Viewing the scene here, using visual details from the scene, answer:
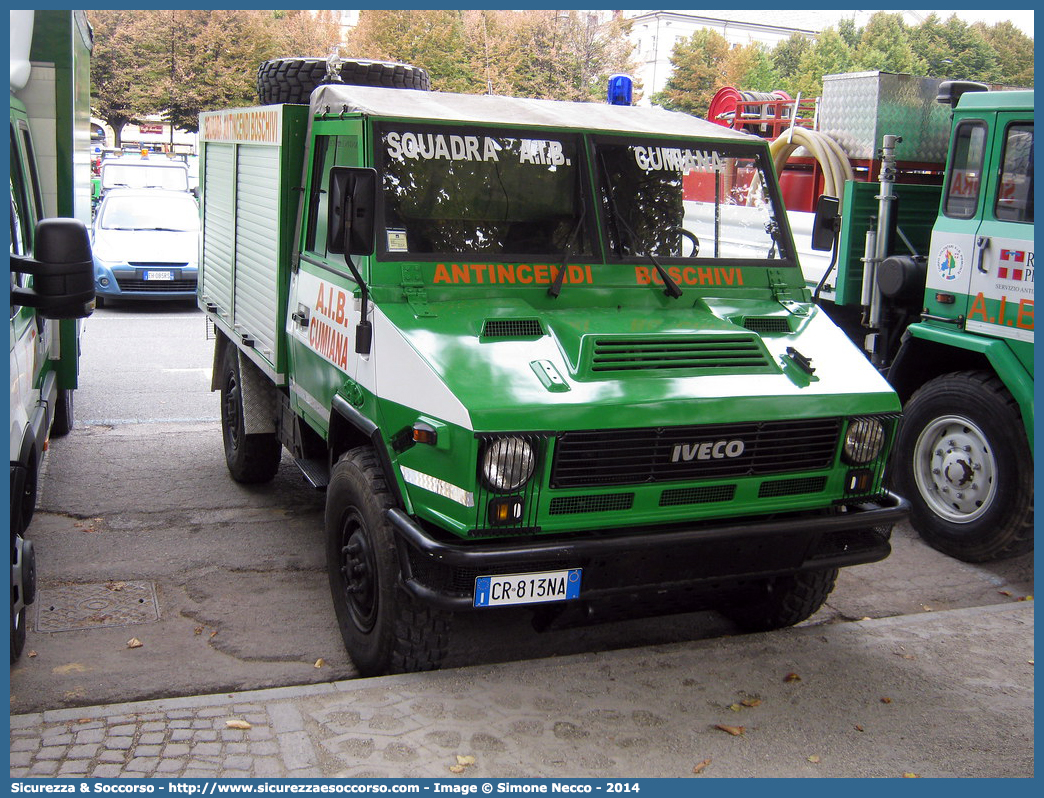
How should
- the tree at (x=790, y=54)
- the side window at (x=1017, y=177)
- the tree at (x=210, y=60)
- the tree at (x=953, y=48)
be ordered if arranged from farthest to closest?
the tree at (x=790, y=54) → the tree at (x=953, y=48) → the tree at (x=210, y=60) → the side window at (x=1017, y=177)

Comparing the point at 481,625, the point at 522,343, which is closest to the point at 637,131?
the point at 522,343

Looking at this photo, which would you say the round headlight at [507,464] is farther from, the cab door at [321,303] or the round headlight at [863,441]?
the round headlight at [863,441]

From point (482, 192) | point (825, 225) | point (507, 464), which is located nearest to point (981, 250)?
point (825, 225)

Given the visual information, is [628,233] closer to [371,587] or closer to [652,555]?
[652,555]

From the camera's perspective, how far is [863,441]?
15.0 ft

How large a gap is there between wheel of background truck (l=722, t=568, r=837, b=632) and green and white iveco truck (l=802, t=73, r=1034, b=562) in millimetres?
1113

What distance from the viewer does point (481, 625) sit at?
535 cm

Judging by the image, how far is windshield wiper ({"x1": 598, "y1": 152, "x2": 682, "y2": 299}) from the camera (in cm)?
506

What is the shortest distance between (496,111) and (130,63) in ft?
136

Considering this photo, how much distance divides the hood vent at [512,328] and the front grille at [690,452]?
2.18 feet

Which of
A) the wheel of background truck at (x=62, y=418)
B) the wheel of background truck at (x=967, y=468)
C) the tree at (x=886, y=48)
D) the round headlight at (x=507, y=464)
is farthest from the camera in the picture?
the tree at (x=886, y=48)

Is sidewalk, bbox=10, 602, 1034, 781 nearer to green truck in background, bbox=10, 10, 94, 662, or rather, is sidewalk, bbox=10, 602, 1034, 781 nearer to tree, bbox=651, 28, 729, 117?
green truck in background, bbox=10, 10, 94, 662

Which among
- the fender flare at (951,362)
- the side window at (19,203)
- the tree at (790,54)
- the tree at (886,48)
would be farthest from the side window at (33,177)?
the tree at (790,54)

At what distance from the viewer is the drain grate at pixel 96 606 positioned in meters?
5.17
